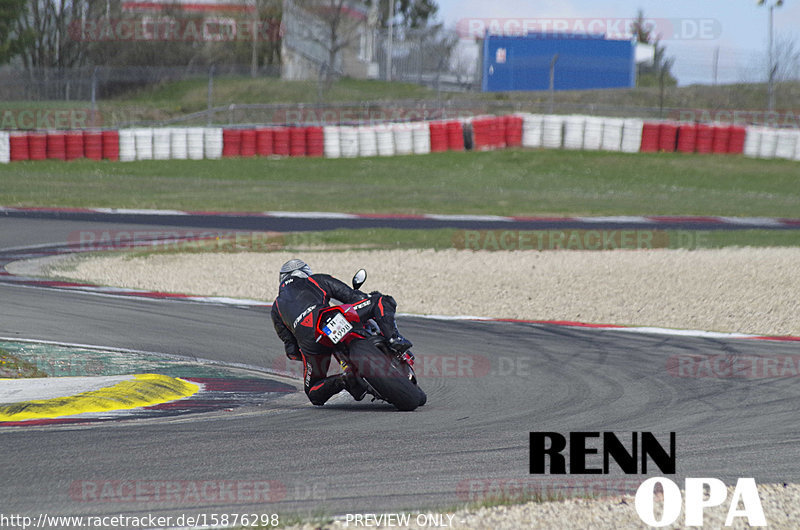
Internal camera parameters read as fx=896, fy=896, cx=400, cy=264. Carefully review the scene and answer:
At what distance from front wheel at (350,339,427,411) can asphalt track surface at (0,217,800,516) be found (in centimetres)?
14

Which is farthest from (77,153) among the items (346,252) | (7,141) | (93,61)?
(93,61)

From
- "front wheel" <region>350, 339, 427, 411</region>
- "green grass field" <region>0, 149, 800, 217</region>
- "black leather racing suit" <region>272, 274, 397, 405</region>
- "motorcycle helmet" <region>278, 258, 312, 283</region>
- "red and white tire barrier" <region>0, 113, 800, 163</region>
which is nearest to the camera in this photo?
"front wheel" <region>350, 339, 427, 411</region>

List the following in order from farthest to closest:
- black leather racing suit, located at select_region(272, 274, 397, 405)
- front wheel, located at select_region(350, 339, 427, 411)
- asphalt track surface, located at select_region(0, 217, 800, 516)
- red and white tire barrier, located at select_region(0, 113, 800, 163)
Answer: red and white tire barrier, located at select_region(0, 113, 800, 163)
black leather racing suit, located at select_region(272, 274, 397, 405)
front wheel, located at select_region(350, 339, 427, 411)
asphalt track surface, located at select_region(0, 217, 800, 516)

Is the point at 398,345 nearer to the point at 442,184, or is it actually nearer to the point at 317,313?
the point at 317,313

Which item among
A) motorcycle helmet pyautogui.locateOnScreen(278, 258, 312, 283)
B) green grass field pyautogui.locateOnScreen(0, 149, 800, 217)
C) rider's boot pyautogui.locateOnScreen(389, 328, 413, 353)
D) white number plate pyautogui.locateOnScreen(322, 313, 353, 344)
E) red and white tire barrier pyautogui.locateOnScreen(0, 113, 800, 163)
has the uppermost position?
red and white tire barrier pyautogui.locateOnScreen(0, 113, 800, 163)

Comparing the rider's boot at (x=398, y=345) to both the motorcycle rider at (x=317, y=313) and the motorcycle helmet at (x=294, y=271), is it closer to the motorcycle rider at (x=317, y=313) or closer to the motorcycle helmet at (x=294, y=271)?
the motorcycle rider at (x=317, y=313)

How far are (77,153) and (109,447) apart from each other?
23800 millimetres

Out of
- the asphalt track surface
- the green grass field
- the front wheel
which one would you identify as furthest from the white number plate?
the green grass field

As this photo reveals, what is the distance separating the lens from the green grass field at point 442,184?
70.1ft

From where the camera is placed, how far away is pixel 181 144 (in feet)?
91.7

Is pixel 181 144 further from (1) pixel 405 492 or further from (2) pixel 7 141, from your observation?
(1) pixel 405 492

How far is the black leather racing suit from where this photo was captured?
6.60 meters

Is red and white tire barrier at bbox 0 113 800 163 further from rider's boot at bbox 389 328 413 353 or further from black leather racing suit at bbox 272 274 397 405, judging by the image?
rider's boot at bbox 389 328 413 353

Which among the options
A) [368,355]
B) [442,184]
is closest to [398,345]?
[368,355]
